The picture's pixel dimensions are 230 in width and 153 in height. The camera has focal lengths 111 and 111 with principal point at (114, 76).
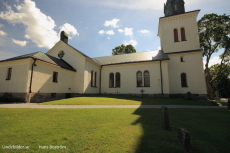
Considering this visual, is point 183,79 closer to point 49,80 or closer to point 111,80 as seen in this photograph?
point 111,80

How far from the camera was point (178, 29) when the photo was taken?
20641 mm

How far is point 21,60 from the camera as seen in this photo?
12.7m

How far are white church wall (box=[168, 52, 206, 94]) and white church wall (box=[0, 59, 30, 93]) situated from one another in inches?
803

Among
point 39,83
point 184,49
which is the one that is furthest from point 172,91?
point 39,83

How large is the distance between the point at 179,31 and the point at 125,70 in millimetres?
12357

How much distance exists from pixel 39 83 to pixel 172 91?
63.1ft

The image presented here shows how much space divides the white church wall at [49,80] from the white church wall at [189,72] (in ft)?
54.3

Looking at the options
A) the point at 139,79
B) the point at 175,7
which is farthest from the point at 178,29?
the point at 139,79

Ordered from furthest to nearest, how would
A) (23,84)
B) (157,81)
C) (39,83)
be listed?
1. (157,81)
2. (39,83)
3. (23,84)

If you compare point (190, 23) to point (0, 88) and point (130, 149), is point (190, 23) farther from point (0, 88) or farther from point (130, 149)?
point (0, 88)

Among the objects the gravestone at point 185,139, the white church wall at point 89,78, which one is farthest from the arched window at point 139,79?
the gravestone at point 185,139

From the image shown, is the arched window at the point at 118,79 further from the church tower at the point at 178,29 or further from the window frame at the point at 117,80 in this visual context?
the church tower at the point at 178,29

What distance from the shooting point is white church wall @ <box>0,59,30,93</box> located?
1206 cm

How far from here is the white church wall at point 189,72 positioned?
17647mm
